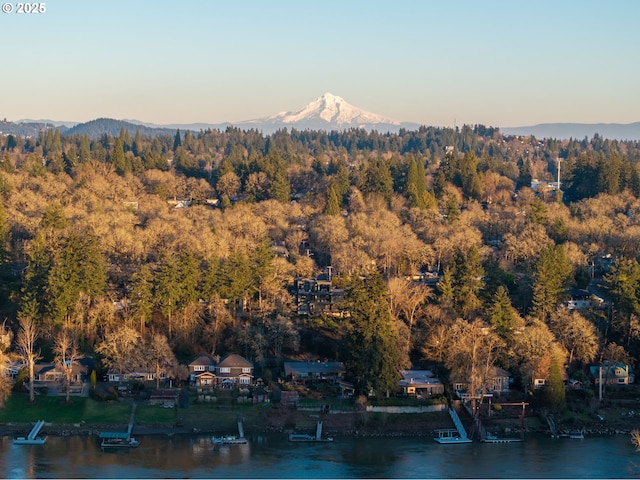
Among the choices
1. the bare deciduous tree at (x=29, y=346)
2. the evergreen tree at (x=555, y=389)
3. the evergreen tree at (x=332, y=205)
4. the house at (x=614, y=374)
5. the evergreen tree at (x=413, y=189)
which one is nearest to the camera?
the evergreen tree at (x=555, y=389)

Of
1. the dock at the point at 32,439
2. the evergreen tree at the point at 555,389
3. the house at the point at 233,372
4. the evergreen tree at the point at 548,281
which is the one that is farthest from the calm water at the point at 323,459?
the evergreen tree at the point at 548,281

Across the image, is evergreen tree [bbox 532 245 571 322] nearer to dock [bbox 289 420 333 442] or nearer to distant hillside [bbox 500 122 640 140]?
dock [bbox 289 420 333 442]

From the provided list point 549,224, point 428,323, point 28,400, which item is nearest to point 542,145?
point 549,224

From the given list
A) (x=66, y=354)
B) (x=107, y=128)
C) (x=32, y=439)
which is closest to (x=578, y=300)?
(x=66, y=354)

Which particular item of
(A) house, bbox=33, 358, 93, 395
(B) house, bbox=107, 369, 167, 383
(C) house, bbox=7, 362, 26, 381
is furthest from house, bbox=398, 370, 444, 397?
(C) house, bbox=7, 362, 26, 381

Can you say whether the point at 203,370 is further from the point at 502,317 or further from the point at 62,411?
the point at 502,317

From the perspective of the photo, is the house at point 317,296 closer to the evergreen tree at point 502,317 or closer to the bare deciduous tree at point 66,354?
the evergreen tree at point 502,317

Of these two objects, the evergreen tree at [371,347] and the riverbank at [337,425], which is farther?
the evergreen tree at [371,347]
